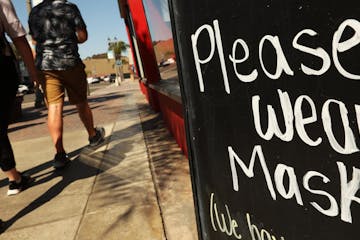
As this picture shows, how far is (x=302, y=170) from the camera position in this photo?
3.69ft

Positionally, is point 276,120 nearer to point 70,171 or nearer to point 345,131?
point 345,131

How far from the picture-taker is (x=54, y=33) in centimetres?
374

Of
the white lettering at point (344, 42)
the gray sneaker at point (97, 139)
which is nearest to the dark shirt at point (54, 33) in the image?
the gray sneaker at point (97, 139)

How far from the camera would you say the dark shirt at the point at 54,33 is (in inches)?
147

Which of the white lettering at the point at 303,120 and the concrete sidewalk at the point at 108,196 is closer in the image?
the white lettering at the point at 303,120

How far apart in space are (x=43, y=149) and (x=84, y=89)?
5.39 feet

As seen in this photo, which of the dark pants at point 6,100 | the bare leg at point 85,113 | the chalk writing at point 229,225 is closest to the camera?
the chalk writing at point 229,225

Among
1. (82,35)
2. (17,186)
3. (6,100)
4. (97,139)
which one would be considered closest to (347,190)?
(6,100)

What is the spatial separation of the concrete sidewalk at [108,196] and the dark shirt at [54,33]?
1150 mm

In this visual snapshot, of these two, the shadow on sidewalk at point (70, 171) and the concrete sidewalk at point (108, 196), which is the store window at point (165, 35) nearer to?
the concrete sidewalk at point (108, 196)

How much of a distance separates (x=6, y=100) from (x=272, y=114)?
2.46 metres

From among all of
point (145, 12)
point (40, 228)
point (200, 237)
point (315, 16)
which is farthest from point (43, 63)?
point (315, 16)

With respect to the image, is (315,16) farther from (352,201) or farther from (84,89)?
(84,89)

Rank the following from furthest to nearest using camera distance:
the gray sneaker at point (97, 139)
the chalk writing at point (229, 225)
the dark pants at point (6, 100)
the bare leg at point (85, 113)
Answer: the gray sneaker at point (97, 139) < the bare leg at point (85, 113) < the dark pants at point (6, 100) < the chalk writing at point (229, 225)
